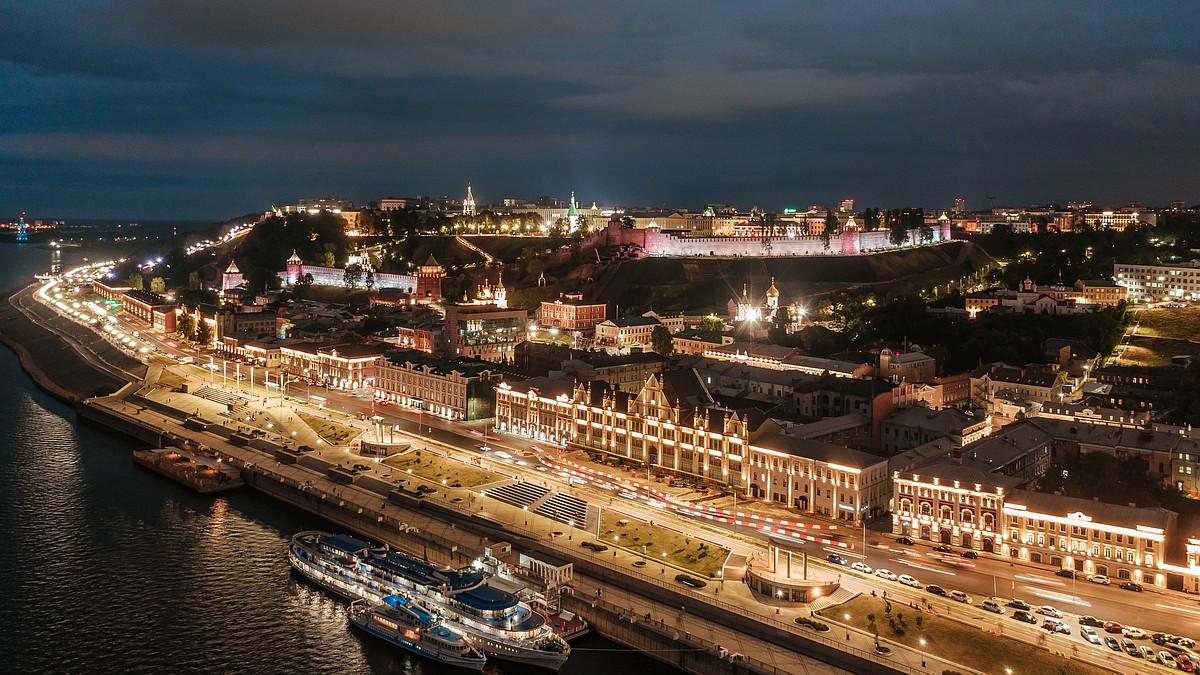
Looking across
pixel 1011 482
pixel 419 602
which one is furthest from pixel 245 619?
pixel 1011 482

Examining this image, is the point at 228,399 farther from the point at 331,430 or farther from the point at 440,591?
the point at 440,591

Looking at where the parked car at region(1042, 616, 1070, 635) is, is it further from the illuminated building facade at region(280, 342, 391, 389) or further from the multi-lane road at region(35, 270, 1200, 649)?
the illuminated building facade at region(280, 342, 391, 389)

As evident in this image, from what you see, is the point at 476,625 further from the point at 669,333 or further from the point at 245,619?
the point at 669,333

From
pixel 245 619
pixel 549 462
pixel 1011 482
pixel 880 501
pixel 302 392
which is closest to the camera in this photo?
pixel 245 619

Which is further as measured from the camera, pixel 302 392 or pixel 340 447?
pixel 302 392

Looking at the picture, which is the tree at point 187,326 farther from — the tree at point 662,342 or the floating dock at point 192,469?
the tree at point 662,342

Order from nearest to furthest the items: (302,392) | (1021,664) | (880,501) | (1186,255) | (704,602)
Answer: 1. (1021,664)
2. (704,602)
3. (880,501)
4. (302,392)
5. (1186,255)

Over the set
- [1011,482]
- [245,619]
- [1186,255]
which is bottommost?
[245,619]
